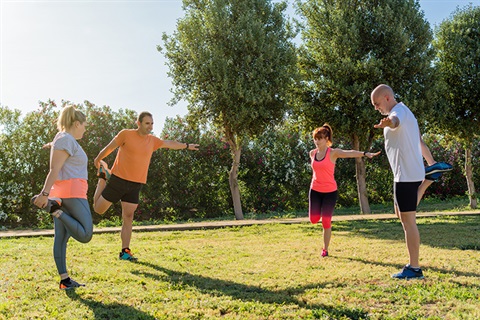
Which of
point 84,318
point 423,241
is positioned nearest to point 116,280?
point 84,318

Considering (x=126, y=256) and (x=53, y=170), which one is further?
(x=126, y=256)

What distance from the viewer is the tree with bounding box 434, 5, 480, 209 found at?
1731 centimetres

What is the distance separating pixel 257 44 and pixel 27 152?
897 centimetres

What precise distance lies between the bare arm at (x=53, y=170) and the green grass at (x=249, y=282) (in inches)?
40.3

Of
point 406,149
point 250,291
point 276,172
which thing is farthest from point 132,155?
point 276,172

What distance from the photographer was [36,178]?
1642 centimetres

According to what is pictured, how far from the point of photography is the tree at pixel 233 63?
14711mm

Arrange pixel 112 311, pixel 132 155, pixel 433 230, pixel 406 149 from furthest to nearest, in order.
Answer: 1. pixel 433 230
2. pixel 132 155
3. pixel 406 149
4. pixel 112 311

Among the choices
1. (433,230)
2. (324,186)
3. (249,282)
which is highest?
(324,186)

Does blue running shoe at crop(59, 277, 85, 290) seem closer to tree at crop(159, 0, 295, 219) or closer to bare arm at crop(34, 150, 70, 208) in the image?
bare arm at crop(34, 150, 70, 208)

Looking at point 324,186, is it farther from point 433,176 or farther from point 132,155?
point 132,155

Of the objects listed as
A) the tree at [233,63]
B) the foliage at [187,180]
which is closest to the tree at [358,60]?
the tree at [233,63]

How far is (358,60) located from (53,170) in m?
12.2

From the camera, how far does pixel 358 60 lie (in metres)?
15.1
